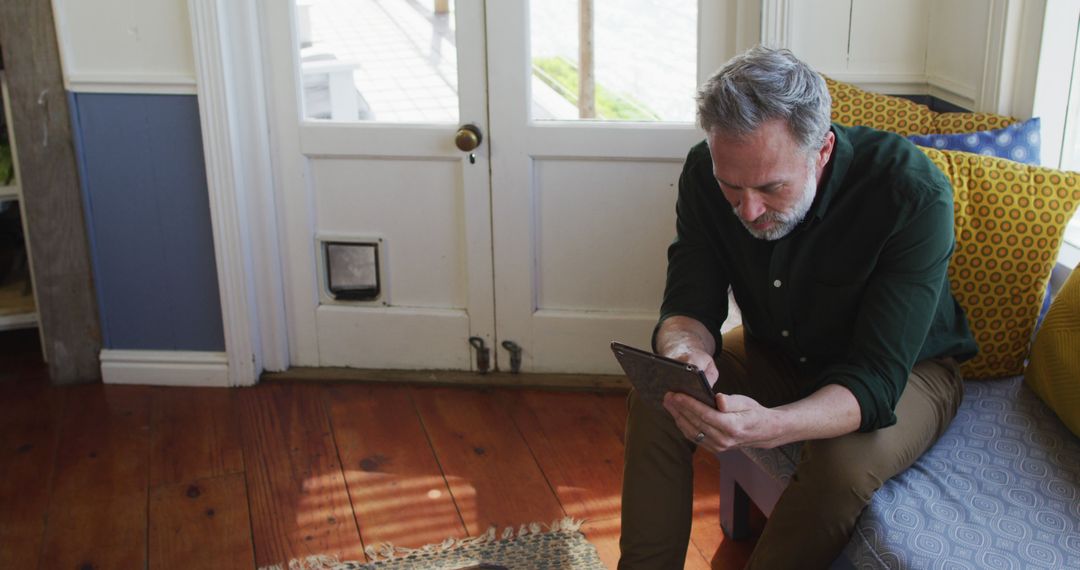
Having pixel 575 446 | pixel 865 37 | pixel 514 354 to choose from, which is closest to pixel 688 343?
pixel 575 446

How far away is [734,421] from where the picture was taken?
1646 millimetres

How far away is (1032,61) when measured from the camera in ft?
7.44

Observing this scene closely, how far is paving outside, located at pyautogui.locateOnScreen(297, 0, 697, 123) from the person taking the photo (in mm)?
2898

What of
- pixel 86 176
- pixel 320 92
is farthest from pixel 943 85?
pixel 86 176

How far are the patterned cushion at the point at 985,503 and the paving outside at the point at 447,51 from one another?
1.37 m

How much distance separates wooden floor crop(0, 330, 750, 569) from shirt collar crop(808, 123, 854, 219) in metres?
0.85

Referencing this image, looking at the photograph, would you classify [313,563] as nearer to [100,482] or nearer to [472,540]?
[472,540]

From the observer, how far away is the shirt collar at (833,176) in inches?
71.0

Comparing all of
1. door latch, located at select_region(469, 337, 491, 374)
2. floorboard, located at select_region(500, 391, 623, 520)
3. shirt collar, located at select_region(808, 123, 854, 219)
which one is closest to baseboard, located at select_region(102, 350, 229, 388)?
door latch, located at select_region(469, 337, 491, 374)

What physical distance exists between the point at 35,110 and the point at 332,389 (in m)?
1.14

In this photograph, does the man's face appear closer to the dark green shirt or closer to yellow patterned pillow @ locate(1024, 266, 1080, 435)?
the dark green shirt

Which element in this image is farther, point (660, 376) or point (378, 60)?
point (378, 60)

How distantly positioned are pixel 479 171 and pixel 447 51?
1.13 feet

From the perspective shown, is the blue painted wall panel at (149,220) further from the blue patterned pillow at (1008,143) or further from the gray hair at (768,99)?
the blue patterned pillow at (1008,143)
